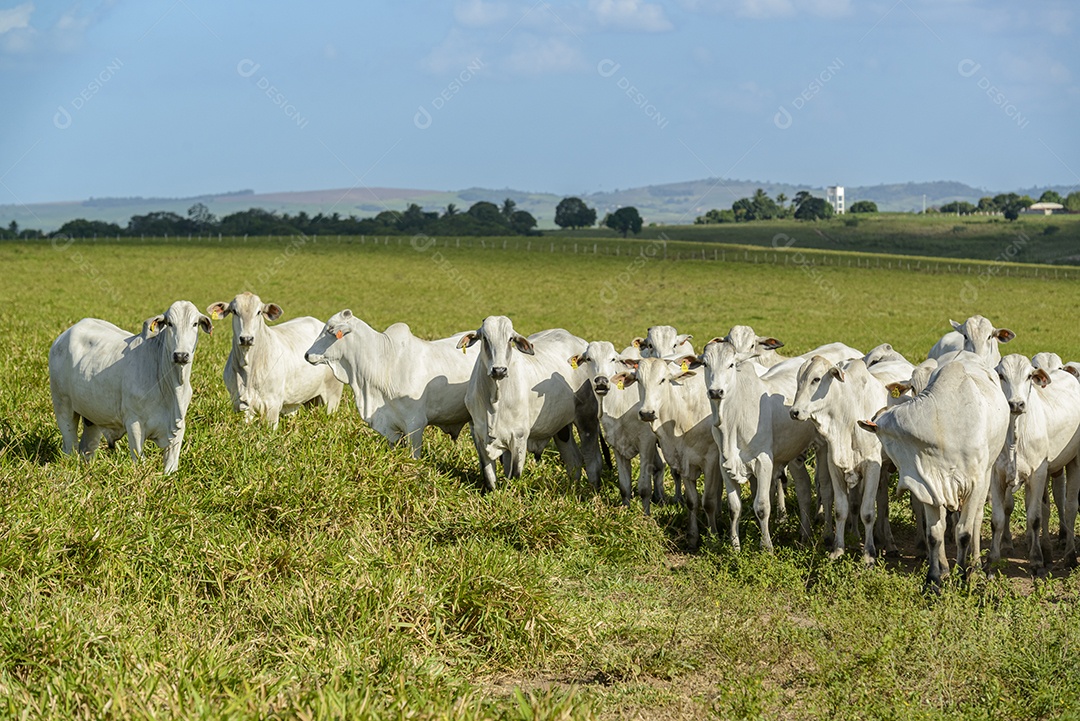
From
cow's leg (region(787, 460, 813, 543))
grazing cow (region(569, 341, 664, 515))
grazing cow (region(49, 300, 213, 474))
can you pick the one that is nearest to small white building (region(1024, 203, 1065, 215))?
cow's leg (region(787, 460, 813, 543))

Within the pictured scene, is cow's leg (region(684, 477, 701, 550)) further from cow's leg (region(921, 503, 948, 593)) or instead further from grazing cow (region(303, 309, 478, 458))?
grazing cow (region(303, 309, 478, 458))

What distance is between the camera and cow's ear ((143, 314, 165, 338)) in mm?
11523

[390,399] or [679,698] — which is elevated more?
[390,399]

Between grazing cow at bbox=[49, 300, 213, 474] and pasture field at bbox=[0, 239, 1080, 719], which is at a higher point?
grazing cow at bbox=[49, 300, 213, 474]

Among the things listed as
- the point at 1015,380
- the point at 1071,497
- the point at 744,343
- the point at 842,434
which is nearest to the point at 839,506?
the point at 842,434

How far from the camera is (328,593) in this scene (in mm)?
8320

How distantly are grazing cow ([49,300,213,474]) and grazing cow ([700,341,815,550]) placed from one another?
5413 mm

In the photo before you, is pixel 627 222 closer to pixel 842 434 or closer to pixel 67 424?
pixel 67 424

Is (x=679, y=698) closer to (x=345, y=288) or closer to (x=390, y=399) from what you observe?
(x=390, y=399)

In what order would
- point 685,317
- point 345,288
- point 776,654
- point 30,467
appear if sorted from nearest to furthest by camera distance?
point 776,654, point 30,467, point 685,317, point 345,288

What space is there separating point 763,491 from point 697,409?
4.14 ft

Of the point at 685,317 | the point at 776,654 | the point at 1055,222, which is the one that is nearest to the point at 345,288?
the point at 685,317

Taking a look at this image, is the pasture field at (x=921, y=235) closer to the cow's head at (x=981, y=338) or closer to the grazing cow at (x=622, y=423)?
the cow's head at (x=981, y=338)

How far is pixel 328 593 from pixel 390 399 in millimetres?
4782
